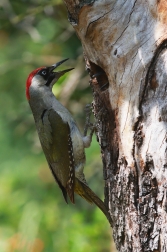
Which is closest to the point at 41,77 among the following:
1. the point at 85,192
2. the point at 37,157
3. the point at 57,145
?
the point at 57,145

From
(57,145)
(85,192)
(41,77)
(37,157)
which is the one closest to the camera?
(85,192)

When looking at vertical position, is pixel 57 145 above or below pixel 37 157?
above

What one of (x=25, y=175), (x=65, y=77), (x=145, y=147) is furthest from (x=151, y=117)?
(x=25, y=175)

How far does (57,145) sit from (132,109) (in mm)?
1467

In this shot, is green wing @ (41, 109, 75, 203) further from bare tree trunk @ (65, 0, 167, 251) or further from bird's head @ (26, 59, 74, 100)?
bare tree trunk @ (65, 0, 167, 251)

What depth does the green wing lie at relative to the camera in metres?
5.48

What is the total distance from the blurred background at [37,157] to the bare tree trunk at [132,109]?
1.92m

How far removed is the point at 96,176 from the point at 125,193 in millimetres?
3163

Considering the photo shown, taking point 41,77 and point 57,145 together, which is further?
point 41,77

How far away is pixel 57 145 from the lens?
18.2 ft

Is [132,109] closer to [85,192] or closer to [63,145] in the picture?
[85,192]

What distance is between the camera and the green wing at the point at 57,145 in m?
5.48

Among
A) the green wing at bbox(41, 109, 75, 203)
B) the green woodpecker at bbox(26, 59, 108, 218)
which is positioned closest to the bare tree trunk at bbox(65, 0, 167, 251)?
the green woodpecker at bbox(26, 59, 108, 218)

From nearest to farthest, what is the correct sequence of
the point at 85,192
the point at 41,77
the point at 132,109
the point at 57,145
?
1. the point at 132,109
2. the point at 85,192
3. the point at 57,145
4. the point at 41,77
